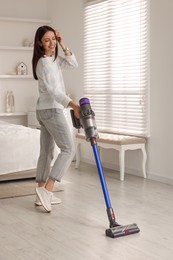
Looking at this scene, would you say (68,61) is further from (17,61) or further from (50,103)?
(17,61)

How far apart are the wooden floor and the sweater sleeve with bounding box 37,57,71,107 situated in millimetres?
905

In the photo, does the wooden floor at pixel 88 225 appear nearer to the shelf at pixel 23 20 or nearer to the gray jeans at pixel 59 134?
the gray jeans at pixel 59 134

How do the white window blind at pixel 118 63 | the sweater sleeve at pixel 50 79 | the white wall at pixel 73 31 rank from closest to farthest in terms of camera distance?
the sweater sleeve at pixel 50 79, the white window blind at pixel 118 63, the white wall at pixel 73 31

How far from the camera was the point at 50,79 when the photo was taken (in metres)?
3.78

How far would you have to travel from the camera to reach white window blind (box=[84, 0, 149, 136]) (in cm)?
552

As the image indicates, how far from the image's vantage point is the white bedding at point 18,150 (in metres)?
4.89

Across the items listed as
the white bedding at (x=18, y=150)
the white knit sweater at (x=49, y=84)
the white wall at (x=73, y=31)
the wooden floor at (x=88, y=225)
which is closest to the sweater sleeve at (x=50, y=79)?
the white knit sweater at (x=49, y=84)

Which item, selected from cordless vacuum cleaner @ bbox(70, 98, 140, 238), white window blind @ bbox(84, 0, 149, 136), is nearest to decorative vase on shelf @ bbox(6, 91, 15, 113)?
white window blind @ bbox(84, 0, 149, 136)

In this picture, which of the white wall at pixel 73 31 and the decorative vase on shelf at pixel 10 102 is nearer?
the white wall at pixel 73 31

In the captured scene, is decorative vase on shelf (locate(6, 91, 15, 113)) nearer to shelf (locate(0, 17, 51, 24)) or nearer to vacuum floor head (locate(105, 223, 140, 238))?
shelf (locate(0, 17, 51, 24))

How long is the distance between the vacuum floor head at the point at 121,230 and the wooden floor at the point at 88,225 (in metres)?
0.04

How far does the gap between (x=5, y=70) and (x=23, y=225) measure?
4.29 meters

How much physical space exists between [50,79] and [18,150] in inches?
54.7

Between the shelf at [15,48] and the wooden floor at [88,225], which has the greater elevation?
the shelf at [15,48]
